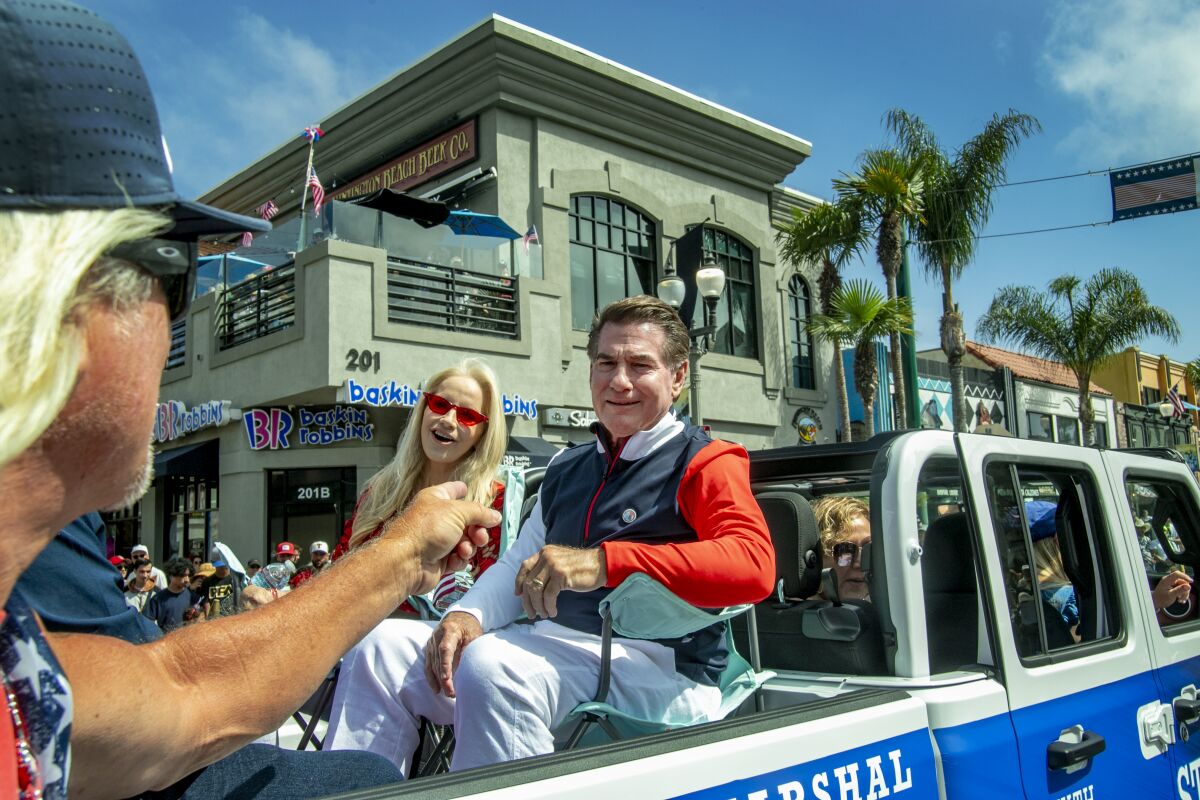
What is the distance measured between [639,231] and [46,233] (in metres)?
17.1

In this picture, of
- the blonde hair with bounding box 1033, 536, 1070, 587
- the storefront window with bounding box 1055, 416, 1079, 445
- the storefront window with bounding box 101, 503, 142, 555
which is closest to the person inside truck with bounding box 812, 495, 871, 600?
the blonde hair with bounding box 1033, 536, 1070, 587

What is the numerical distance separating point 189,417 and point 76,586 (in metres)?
15.3

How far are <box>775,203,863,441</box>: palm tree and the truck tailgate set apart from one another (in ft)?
54.8

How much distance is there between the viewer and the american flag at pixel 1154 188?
13094 mm

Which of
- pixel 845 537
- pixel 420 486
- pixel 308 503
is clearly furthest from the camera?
pixel 308 503

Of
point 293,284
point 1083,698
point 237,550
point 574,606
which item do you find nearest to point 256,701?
point 574,606

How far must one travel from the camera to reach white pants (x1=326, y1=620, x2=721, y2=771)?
80.4 inches

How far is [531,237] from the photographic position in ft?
50.3

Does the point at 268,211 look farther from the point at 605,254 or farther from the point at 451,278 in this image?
the point at 605,254

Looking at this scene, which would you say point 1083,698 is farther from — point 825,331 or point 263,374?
point 825,331

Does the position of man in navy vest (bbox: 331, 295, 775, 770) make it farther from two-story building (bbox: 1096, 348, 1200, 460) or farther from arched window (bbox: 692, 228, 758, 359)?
two-story building (bbox: 1096, 348, 1200, 460)

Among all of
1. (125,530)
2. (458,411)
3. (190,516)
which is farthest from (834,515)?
(125,530)

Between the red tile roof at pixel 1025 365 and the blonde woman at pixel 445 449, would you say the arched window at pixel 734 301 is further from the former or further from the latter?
the blonde woman at pixel 445 449

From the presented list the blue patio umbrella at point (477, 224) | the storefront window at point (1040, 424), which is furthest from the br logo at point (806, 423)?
the storefront window at point (1040, 424)
